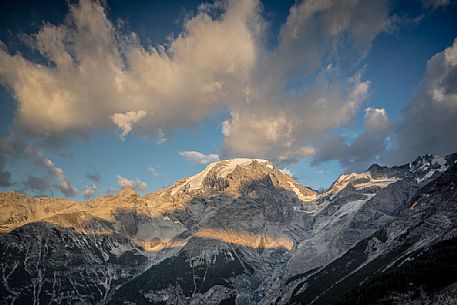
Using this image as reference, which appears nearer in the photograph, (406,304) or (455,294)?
(455,294)

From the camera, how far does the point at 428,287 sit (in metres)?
199

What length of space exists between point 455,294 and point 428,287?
1908 cm

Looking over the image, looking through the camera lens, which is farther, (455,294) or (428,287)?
(428,287)

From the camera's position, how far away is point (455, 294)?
18012cm

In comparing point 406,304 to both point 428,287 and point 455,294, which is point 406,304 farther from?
point 455,294

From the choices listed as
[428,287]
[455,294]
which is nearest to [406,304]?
[428,287]

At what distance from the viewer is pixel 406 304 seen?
19912cm

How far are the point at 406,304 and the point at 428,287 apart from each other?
13478 mm

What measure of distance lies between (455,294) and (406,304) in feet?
84.9
